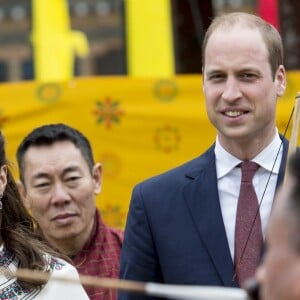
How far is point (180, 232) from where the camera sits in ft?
9.73

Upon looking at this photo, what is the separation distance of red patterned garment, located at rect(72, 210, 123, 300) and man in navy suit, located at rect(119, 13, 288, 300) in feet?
2.65

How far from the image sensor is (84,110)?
205 inches

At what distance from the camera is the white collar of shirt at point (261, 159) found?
9.73ft

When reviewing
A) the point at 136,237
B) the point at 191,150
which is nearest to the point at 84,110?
the point at 191,150

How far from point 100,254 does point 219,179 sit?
3.29ft

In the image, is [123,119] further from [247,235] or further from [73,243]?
[247,235]

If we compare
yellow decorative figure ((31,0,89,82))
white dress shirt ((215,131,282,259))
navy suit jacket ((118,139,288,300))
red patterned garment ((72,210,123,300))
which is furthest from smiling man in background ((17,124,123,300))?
yellow decorative figure ((31,0,89,82))

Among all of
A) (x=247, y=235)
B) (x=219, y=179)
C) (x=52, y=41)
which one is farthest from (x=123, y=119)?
(x=247, y=235)

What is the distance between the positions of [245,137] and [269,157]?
0.09 m

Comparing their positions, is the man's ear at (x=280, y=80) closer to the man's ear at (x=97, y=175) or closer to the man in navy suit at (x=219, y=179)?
the man in navy suit at (x=219, y=179)

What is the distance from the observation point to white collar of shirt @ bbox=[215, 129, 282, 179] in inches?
117

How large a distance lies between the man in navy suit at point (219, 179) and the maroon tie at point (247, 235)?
0.06 ft

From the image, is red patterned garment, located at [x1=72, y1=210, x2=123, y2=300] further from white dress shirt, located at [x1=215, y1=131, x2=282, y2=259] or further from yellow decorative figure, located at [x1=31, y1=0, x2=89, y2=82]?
yellow decorative figure, located at [x1=31, y1=0, x2=89, y2=82]

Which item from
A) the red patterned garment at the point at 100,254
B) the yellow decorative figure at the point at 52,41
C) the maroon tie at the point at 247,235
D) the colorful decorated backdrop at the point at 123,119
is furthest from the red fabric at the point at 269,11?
the maroon tie at the point at 247,235
